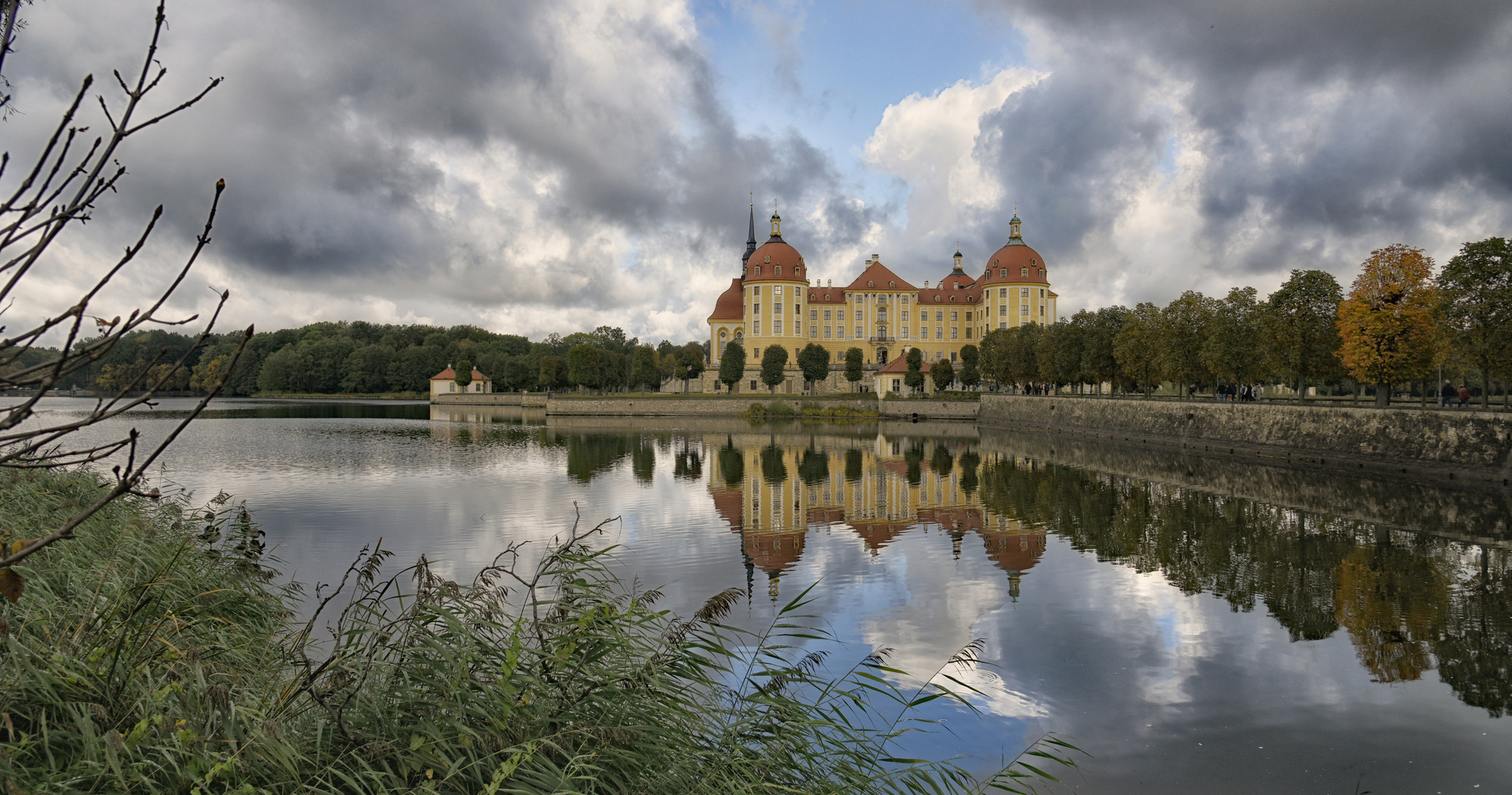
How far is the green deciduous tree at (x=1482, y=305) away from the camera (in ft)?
67.4

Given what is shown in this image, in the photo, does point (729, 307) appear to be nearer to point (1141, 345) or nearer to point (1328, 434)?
point (1141, 345)

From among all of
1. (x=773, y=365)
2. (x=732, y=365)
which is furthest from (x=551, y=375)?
(x=773, y=365)

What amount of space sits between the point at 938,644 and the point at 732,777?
5.00 meters

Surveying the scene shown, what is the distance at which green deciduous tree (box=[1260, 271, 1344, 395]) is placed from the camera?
93.5 feet

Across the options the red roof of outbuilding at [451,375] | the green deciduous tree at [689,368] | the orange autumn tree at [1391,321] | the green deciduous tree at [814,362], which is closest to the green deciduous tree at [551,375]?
the red roof of outbuilding at [451,375]

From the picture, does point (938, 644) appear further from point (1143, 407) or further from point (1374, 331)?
point (1143, 407)

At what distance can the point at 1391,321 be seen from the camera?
24.9 metres

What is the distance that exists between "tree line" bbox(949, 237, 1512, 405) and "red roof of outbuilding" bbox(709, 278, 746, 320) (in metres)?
31.9

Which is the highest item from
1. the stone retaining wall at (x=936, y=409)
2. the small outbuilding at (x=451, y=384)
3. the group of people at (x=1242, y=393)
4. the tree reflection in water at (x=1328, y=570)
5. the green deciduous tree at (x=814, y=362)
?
the green deciduous tree at (x=814, y=362)

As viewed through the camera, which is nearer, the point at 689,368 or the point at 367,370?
the point at 689,368

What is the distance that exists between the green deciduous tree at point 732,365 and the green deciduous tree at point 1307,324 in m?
41.8

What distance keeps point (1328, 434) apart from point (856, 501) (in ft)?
50.8

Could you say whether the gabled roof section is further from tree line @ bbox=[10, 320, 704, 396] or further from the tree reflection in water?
the tree reflection in water

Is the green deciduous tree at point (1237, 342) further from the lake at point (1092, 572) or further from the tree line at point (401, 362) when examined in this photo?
the tree line at point (401, 362)
